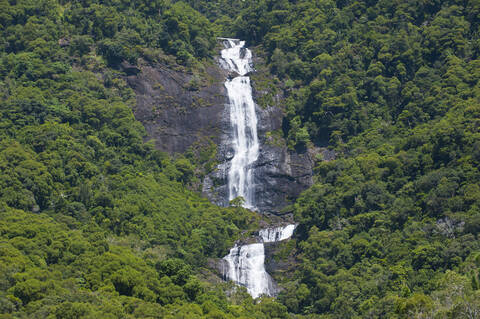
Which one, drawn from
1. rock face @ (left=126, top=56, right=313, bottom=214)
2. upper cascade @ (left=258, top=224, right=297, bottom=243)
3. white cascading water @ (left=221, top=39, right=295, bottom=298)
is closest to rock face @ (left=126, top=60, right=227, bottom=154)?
rock face @ (left=126, top=56, right=313, bottom=214)

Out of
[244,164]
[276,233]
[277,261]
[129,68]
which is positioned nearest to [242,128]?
[244,164]

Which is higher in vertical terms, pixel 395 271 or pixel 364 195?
pixel 364 195

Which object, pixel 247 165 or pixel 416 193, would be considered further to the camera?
pixel 247 165

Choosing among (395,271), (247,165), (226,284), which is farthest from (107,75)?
(395,271)

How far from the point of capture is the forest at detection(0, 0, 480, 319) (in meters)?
69.4

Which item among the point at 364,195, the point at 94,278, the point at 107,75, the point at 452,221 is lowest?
the point at 94,278

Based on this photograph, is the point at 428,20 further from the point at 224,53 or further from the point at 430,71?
the point at 224,53

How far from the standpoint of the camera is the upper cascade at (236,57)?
118 m

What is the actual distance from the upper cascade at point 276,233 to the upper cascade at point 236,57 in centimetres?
3196

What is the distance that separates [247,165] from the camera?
102 m

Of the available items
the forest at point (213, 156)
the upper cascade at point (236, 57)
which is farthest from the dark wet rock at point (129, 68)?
the upper cascade at point (236, 57)

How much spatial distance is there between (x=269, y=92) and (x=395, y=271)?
4262 centimetres

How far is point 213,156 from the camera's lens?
10331cm

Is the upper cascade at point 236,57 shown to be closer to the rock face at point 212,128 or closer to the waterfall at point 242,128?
the waterfall at point 242,128
